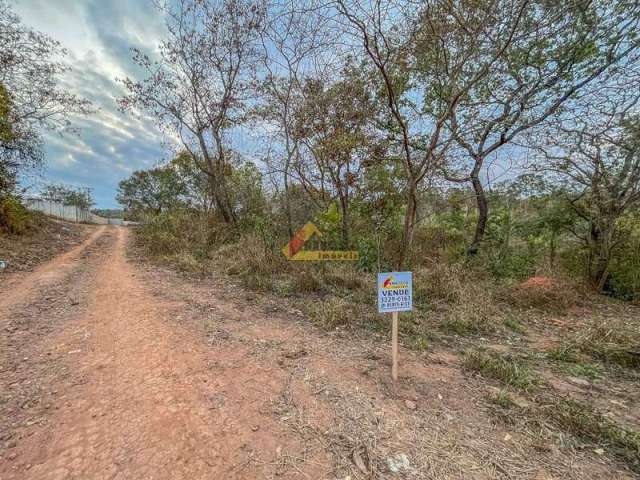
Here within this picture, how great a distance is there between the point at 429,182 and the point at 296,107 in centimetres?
412

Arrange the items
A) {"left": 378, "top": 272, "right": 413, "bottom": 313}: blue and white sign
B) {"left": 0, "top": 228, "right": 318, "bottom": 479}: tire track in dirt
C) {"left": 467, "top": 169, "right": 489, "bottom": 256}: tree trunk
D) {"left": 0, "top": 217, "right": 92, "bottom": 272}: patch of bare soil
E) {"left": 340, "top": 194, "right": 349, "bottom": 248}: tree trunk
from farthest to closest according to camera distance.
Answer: {"left": 467, "top": 169, "right": 489, "bottom": 256}: tree trunk, {"left": 340, "top": 194, "right": 349, "bottom": 248}: tree trunk, {"left": 0, "top": 217, "right": 92, "bottom": 272}: patch of bare soil, {"left": 378, "top": 272, "right": 413, "bottom": 313}: blue and white sign, {"left": 0, "top": 228, "right": 318, "bottom": 479}: tire track in dirt

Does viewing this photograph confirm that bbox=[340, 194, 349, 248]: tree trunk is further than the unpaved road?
Yes

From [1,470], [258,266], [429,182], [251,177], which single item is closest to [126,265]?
[258,266]

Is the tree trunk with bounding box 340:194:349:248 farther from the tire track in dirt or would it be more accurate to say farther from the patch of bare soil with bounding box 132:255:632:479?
the tire track in dirt

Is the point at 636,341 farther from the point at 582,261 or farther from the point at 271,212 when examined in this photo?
the point at 271,212

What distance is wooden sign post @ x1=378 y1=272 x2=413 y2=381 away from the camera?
224cm

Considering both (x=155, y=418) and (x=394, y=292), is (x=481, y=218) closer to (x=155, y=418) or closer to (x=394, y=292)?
(x=394, y=292)

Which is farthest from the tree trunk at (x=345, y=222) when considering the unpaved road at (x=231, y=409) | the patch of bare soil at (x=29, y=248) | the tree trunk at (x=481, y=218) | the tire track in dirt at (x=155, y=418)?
the patch of bare soil at (x=29, y=248)

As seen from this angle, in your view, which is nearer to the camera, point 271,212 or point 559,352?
point 559,352

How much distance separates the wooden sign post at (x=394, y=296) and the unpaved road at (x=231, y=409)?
0.34 metres

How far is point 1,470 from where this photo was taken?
1404 millimetres

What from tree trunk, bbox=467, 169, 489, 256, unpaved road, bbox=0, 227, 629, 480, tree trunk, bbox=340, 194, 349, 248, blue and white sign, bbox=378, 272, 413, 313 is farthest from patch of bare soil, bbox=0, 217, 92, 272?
tree trunk, bbox=467, 169, 489, 256

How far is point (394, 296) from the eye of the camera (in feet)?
7.50

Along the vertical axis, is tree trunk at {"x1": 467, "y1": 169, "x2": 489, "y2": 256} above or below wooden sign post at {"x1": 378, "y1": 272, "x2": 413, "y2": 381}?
above
